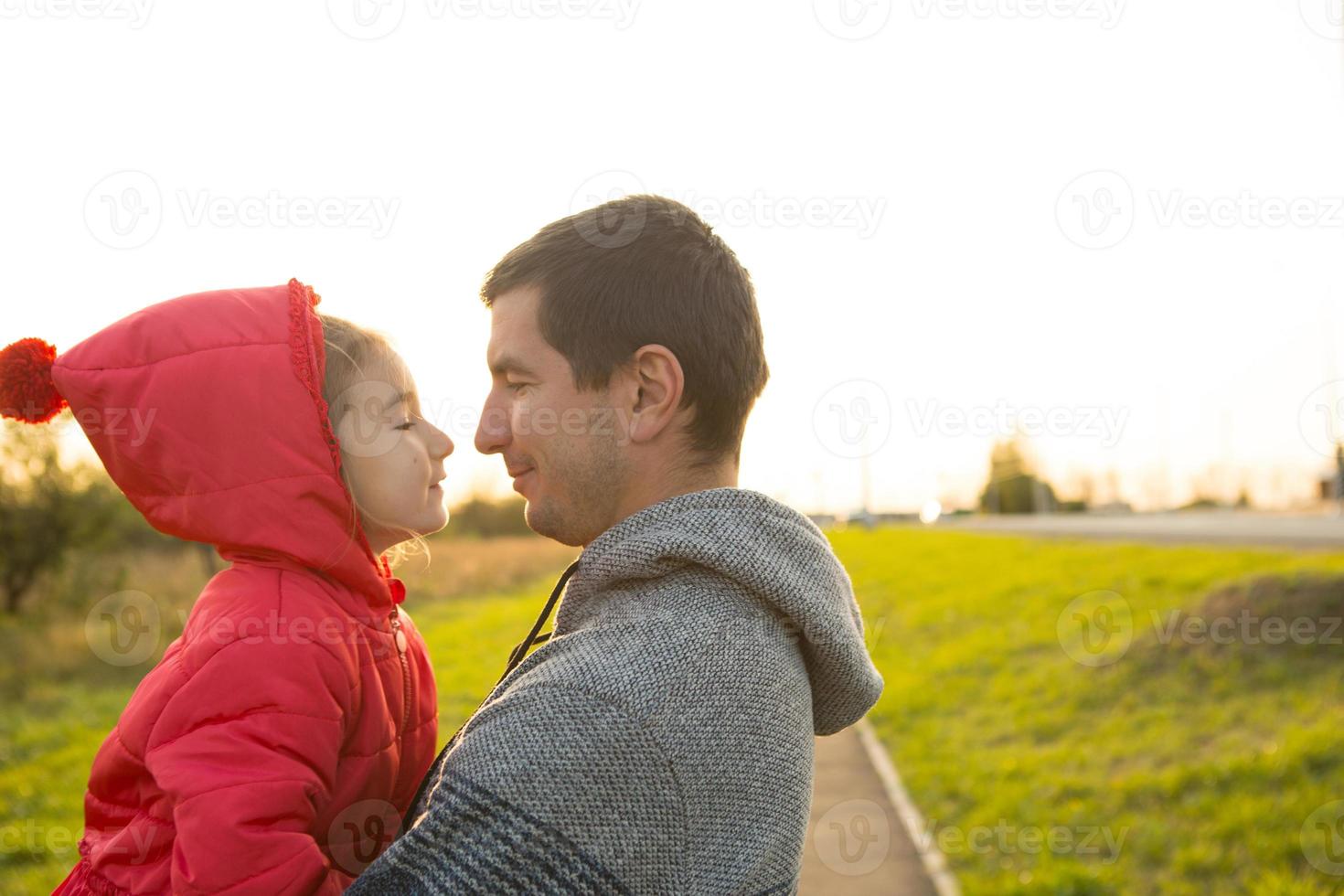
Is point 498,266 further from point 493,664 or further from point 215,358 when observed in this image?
point 493,664

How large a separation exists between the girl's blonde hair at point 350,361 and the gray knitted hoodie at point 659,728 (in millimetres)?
576

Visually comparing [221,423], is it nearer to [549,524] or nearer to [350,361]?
[350,361]

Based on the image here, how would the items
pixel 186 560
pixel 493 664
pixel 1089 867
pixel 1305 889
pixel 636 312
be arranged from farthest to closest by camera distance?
1. pixel 186 560
2. pixel 493 664
3. pixel 1089 867
4. pixel 1305 889
5. pixel 636 312

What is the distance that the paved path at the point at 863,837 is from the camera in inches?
236

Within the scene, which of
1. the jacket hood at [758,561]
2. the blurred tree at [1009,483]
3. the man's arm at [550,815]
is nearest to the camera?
the man's arm at [550,815]

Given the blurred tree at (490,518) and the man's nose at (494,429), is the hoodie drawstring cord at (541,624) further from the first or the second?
the blurred tree at (490,518)

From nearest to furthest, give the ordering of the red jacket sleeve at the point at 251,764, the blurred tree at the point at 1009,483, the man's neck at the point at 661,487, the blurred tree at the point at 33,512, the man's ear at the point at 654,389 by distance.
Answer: the red jacket sleeve at the point at 251,764, the man's ear at the point at 654,389, the man's neck at the point at 661,487, the blurred tree at the point at 33,512, the blurred tree at the point at 1009,483

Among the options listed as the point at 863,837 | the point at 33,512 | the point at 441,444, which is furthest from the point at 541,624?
the point at 33,512

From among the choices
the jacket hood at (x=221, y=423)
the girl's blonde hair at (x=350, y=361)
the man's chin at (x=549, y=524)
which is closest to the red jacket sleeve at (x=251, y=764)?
the jacket hood at (x=221, y=423)

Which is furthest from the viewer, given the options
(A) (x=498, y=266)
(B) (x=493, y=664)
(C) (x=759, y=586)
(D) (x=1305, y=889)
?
(B) (x=493, y=664)

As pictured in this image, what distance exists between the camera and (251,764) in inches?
74.9

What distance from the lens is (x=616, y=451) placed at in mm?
2230

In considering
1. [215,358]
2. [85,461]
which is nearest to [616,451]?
[215,358]

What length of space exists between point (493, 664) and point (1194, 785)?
9.17 m
